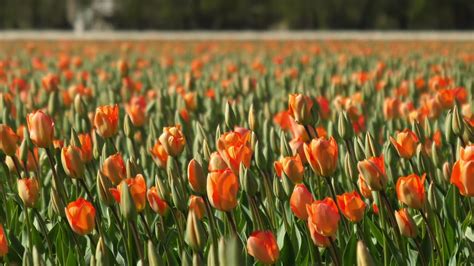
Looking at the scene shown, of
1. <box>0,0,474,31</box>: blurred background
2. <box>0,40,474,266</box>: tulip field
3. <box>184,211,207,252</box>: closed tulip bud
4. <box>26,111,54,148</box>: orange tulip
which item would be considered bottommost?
<box>0,0,474,31</box>: blurred background

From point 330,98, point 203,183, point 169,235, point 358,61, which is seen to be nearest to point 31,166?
point 169,235

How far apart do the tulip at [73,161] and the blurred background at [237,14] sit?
134 feet

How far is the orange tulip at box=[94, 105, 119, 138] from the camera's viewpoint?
306 centimetres

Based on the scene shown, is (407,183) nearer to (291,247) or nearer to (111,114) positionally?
(291,247)

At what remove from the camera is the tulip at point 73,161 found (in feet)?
8.36

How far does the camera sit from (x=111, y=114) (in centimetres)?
308

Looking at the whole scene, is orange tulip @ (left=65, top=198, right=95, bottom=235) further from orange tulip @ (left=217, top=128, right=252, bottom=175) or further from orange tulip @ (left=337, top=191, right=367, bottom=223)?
orange tulip @ (left=337, top=191, right=367, bottom=223)

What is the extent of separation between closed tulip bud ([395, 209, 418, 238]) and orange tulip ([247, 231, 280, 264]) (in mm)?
477

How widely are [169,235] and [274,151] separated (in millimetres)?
921

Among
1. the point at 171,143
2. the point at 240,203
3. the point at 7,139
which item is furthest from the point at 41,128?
the point at 240,203

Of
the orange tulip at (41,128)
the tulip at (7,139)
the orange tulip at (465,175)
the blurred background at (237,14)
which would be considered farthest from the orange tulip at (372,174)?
the blurred background at (237,14)

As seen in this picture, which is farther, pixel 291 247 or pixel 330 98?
pixel 330 98

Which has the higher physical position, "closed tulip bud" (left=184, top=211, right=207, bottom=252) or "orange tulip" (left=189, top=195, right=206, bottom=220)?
"closed tulip bud" (left=184, top=211, right=207, bottom=252)

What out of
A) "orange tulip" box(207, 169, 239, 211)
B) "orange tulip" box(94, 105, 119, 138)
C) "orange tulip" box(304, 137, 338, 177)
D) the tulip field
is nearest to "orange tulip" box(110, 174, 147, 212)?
the tulip field
